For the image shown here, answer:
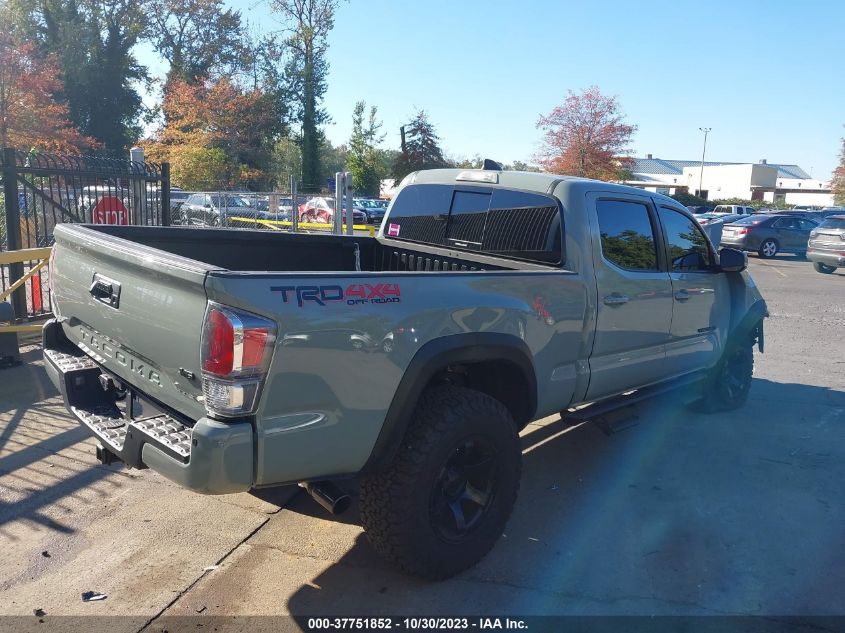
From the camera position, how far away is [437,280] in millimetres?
3211

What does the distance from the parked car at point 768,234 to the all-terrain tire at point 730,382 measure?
18371 millimetres

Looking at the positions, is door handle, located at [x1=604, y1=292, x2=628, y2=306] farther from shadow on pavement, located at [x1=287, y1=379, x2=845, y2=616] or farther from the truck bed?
shadow on pavement, located at [x1=287, y1=379, x2=845, y2=616]

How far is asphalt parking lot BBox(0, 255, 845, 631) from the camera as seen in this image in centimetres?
325

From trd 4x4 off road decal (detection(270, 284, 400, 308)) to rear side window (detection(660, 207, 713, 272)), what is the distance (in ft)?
9.09

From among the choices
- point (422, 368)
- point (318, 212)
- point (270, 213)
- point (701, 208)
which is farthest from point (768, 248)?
point (701, 208)

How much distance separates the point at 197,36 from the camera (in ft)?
153

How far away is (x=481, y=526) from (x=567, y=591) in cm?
50

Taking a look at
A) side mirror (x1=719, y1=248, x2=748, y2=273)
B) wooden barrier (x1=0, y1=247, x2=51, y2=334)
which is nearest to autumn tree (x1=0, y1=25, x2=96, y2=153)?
wooden barrier (x1=0, y1=247, x2=51, y2=334)

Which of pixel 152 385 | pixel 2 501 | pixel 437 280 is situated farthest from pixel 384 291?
pixel 2 501

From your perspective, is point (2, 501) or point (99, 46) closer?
point (2, 501)

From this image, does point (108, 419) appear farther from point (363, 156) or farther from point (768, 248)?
point (363, 156)

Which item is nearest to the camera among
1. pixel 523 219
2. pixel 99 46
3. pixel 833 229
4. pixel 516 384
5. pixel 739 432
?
pixel 516 384

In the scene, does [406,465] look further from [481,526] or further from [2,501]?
[2,501]

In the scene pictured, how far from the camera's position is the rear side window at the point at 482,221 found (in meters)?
4.28
